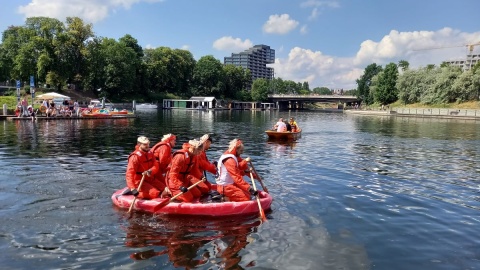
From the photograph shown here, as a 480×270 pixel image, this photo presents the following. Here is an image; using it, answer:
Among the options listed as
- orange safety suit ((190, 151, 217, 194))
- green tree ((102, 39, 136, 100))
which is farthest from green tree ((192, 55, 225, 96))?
orange safety suit ((190, 151, 217, 194))

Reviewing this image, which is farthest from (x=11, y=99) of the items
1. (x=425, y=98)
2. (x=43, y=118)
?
(x=425, y=98)

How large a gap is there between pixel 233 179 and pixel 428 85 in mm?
108225

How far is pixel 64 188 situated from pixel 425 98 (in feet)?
350

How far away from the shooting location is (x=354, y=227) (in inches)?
450

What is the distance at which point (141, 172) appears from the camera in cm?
1243

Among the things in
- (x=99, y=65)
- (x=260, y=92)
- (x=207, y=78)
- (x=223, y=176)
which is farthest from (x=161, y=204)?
(x=260, y=92)

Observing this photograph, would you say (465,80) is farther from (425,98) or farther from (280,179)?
(280,179)

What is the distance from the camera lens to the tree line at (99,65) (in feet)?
302

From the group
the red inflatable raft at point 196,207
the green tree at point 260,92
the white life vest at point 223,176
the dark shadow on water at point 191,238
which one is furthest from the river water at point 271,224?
the green tree at point 260,92

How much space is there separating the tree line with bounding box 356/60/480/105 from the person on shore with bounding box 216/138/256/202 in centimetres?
9855

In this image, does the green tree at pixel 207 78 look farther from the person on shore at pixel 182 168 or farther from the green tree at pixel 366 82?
the person on shore at pixel 182 168

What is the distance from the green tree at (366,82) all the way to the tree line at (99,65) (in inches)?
2202

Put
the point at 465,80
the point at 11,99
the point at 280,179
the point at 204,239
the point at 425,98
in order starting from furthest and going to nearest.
Result: the point at 425,98, the point at 465,80, the point at 11,99, the point at 280,179, the point at 204,239

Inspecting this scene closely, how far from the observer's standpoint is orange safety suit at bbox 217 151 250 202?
1211cm
